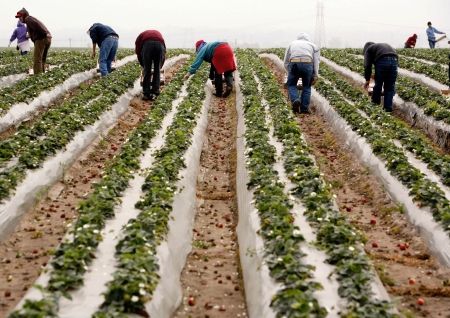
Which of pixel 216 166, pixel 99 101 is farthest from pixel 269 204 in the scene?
pixel 99 101

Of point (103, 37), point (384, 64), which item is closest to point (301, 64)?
point (384, 64)

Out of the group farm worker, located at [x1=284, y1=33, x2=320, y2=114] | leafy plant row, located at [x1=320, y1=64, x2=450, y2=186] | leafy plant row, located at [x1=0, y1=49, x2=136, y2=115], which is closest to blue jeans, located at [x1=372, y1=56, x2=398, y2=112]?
leafy plant row, located at [x1=320, y1=64, x2=450, y2=186]

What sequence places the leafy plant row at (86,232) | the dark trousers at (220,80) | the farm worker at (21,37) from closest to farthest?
the leafy plant row at (86,232)
the dark trousers at (220,80)
the farm worker at (21,37)

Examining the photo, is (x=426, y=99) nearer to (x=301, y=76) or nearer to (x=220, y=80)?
(x=301, y=76)

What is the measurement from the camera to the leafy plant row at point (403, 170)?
694 cm

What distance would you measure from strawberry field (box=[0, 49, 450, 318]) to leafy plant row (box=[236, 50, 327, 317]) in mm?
19

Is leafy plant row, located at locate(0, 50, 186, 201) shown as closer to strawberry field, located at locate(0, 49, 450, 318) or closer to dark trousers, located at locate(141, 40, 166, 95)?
strawberry field, located at locate(0, 49, 450, 318)

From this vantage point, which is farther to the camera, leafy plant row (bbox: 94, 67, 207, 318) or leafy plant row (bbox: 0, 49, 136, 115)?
leafy plant row (bbox: 0, 49, 136, 115)

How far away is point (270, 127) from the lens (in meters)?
11.2

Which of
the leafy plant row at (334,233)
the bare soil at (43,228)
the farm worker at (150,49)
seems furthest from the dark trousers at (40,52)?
the leafy plant row at (334,233)

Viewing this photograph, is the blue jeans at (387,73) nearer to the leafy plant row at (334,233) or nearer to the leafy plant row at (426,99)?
the leafy plant row at (426,99)

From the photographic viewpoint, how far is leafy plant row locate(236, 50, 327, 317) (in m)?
4.65

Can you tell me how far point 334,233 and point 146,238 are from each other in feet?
6.79

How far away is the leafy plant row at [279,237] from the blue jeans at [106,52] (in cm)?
819
